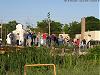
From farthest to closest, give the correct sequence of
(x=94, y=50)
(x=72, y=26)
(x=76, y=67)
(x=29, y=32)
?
1. (x=72, y=26)
2. (x=29, y=32)
3. (x=94, y=50)
4. (x=76, y=67)

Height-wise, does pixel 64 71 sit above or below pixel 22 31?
below

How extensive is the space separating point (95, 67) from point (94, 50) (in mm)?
4522

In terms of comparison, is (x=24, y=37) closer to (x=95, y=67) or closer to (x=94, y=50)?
(x=94, y=50)

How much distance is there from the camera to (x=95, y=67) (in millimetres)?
10594

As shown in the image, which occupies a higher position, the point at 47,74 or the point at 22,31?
the point at 22,31

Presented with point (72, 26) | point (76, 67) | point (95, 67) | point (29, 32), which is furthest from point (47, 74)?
point (72, 26)

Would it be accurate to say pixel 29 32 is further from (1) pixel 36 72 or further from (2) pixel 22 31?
(1) pixel 36 72

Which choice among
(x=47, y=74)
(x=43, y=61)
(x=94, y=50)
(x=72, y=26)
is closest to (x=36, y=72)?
(x=47, y=74)

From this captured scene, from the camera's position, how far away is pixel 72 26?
242 feet

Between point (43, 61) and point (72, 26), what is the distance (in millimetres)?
63145

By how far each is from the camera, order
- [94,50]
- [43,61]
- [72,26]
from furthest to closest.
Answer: [72,26] < [94,50] < [43,61]

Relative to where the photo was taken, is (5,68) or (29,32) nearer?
(5,68)

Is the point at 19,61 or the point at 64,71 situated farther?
the point at 19,61

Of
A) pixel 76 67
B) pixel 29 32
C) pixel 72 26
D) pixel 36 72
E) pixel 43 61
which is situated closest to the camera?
pixel 36 72
